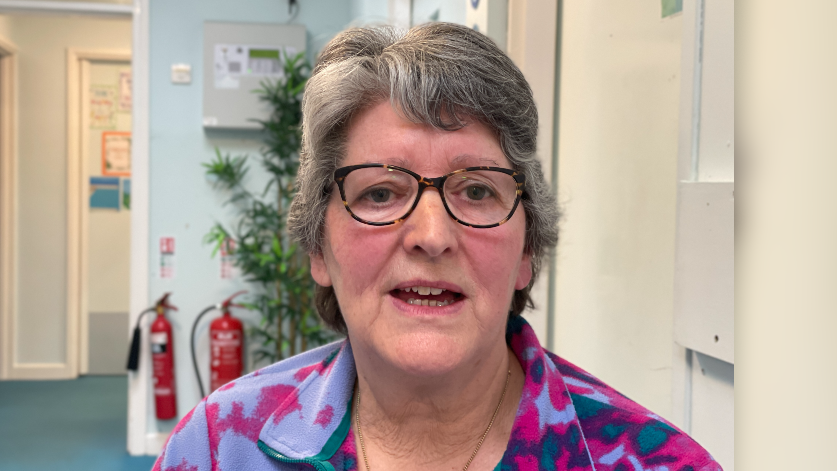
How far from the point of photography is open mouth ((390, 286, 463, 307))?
0.95 m

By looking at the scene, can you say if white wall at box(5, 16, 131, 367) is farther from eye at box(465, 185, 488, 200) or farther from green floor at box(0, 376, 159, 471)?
eye at box(465, 185, 488, 200)

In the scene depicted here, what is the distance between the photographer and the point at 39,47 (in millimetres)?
5836

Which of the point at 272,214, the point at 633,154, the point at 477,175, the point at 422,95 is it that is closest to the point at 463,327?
the point at 477,175

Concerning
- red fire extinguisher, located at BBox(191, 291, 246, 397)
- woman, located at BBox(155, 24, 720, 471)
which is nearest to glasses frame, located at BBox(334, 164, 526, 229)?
woman, located at BBox(155, 24, 720, 471)

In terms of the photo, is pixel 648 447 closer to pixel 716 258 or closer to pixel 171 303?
pixel 716 258

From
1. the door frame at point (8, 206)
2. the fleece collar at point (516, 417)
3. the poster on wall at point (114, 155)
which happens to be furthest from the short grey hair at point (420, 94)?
the door frame at point (8, 206)

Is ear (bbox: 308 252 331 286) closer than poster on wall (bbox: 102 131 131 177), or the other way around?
ear (bbox: 308 252 331 286)

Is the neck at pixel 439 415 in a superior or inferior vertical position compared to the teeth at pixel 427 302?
inferior

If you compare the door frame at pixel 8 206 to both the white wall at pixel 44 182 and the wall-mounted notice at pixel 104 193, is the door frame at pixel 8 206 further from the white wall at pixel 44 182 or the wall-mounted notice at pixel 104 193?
the wall-mounted notice at pixel 104 193

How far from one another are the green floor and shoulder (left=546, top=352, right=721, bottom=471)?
3.52 metres

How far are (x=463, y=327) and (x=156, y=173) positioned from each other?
Answer: 3521 millimetres

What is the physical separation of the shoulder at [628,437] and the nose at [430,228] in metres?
0.34

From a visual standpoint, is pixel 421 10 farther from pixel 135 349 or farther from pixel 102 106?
pixel 102 106

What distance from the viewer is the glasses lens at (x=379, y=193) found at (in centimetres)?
96
